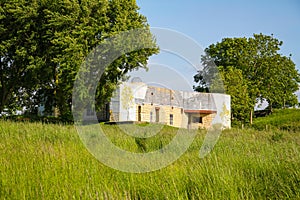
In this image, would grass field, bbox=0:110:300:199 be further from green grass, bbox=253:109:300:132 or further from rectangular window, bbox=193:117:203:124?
green grass, bbox=253:109:300:132

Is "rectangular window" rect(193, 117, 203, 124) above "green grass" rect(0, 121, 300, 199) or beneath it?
above

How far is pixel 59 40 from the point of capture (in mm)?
20516

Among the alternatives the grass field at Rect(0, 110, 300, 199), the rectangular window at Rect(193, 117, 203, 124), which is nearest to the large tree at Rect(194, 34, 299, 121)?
the rectangular window at Rect(193, 117, 203, 124)

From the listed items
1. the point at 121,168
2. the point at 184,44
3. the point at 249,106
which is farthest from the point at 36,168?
the point at 249,106

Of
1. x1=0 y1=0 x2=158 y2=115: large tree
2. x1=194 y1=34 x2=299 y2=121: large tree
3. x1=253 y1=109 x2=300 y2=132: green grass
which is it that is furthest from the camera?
x1=194 y1=34 x2=299 y2=121: large tree

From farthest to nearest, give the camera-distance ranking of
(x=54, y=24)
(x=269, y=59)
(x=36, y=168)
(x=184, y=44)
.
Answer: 1. (x=269, y=59)
2. (x=54, y=24)
3. (x=184, y=44)
4. (x=36, y=168)

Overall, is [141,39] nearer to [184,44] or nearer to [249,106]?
[184,44]

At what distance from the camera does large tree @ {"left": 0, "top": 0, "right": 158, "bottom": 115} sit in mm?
20359

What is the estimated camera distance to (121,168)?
20.2ft

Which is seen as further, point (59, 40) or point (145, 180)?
point (59, 40)

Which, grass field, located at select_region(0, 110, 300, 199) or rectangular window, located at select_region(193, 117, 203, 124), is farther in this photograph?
rectangular window, located at select_region(193, 117, 203, 124)

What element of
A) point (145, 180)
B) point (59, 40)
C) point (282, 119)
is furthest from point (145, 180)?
point (282, 119)

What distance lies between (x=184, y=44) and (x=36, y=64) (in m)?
11.6

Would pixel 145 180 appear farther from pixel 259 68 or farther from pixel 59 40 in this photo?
pixel 259 68
